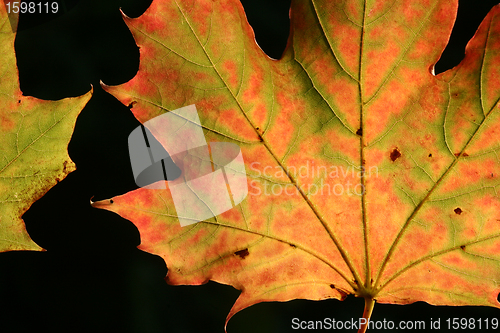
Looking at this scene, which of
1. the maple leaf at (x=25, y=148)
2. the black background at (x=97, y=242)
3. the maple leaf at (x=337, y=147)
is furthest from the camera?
the black background at (x=97, y=242)

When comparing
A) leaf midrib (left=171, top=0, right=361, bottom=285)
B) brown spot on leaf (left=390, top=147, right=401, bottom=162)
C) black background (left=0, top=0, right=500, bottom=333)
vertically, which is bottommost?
black background (left=0, top=0, right=500, bottom=333)

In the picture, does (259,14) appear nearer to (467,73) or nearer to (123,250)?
(467,73)

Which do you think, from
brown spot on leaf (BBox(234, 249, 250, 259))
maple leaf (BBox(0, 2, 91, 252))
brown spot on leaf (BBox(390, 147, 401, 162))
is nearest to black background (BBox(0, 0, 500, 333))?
maple leaf (BBox(0, 2, 91, 252))

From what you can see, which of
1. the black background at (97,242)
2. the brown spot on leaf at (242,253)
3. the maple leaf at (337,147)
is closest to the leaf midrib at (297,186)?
the maple leaf at (337,147)

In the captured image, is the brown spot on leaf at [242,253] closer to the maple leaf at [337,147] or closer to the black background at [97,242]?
the maple leaf at [337,147]

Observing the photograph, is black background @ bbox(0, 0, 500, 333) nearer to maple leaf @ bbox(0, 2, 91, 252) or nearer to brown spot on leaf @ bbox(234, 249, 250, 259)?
maple leaf @ bbox(0, 2, 91, 252)

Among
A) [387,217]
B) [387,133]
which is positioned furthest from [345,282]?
[387,133]
